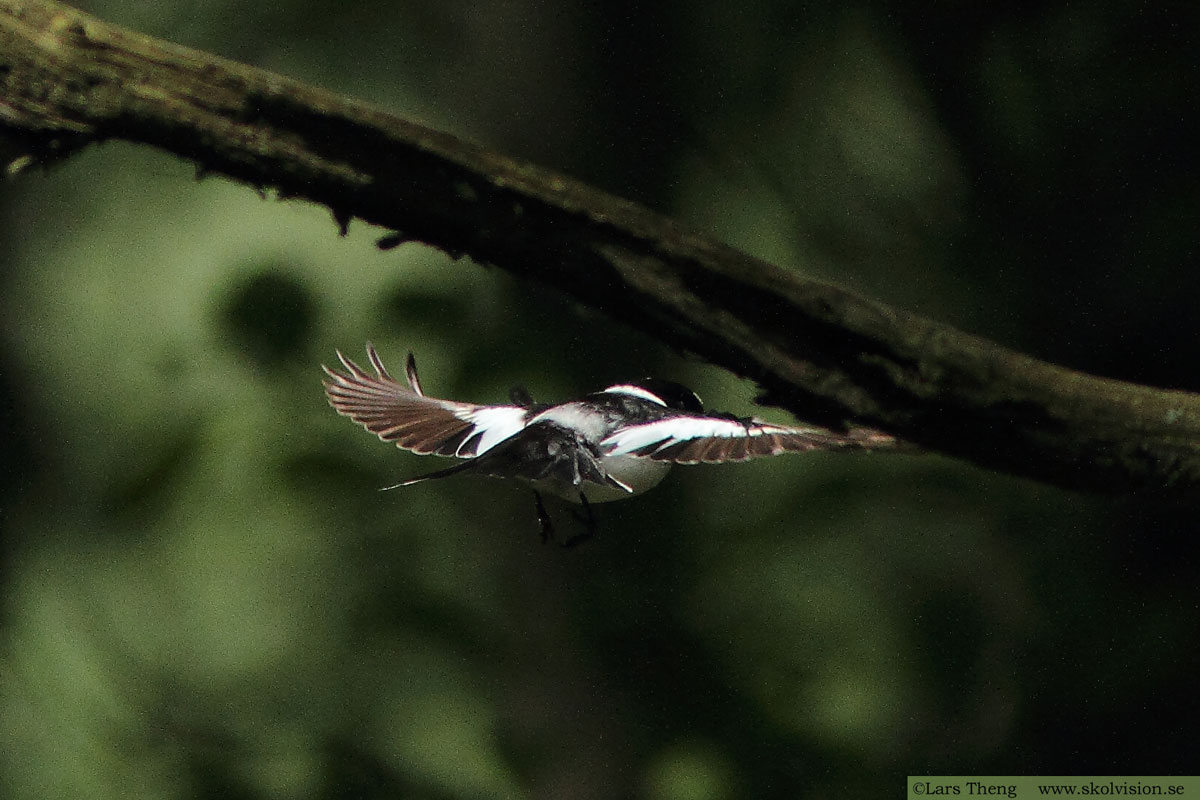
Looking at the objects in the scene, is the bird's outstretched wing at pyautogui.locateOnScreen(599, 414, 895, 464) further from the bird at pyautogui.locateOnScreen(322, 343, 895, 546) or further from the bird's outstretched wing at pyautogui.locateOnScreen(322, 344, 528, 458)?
the bird's outstretched wing at pyautogui.locateOnScreen(322, 344, 528, 458)

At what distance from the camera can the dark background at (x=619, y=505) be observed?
7.22 ft

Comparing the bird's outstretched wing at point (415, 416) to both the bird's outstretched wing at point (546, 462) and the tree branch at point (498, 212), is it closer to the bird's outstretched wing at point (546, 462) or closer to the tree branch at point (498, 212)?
the bird's outstretched wing at point (546, 462)

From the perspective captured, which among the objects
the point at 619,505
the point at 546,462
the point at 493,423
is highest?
the point at 619,505

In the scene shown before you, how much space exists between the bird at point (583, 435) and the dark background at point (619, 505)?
648 mm

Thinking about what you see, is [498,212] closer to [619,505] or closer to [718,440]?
[718,440]

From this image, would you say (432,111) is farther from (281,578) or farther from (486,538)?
(281,578)

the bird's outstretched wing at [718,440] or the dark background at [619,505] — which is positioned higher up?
the dark background at [619,505]

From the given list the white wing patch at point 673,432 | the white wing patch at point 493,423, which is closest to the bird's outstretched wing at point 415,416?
the white wing patch at point 493,423

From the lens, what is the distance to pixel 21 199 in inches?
101

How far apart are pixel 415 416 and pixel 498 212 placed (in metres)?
0.62

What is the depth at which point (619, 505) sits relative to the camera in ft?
7.47

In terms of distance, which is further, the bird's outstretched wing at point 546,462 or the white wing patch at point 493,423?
the white wing patch at point 493,423

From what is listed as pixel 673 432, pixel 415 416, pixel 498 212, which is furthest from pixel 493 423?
pixel 498 212

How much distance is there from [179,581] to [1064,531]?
1.87 m
